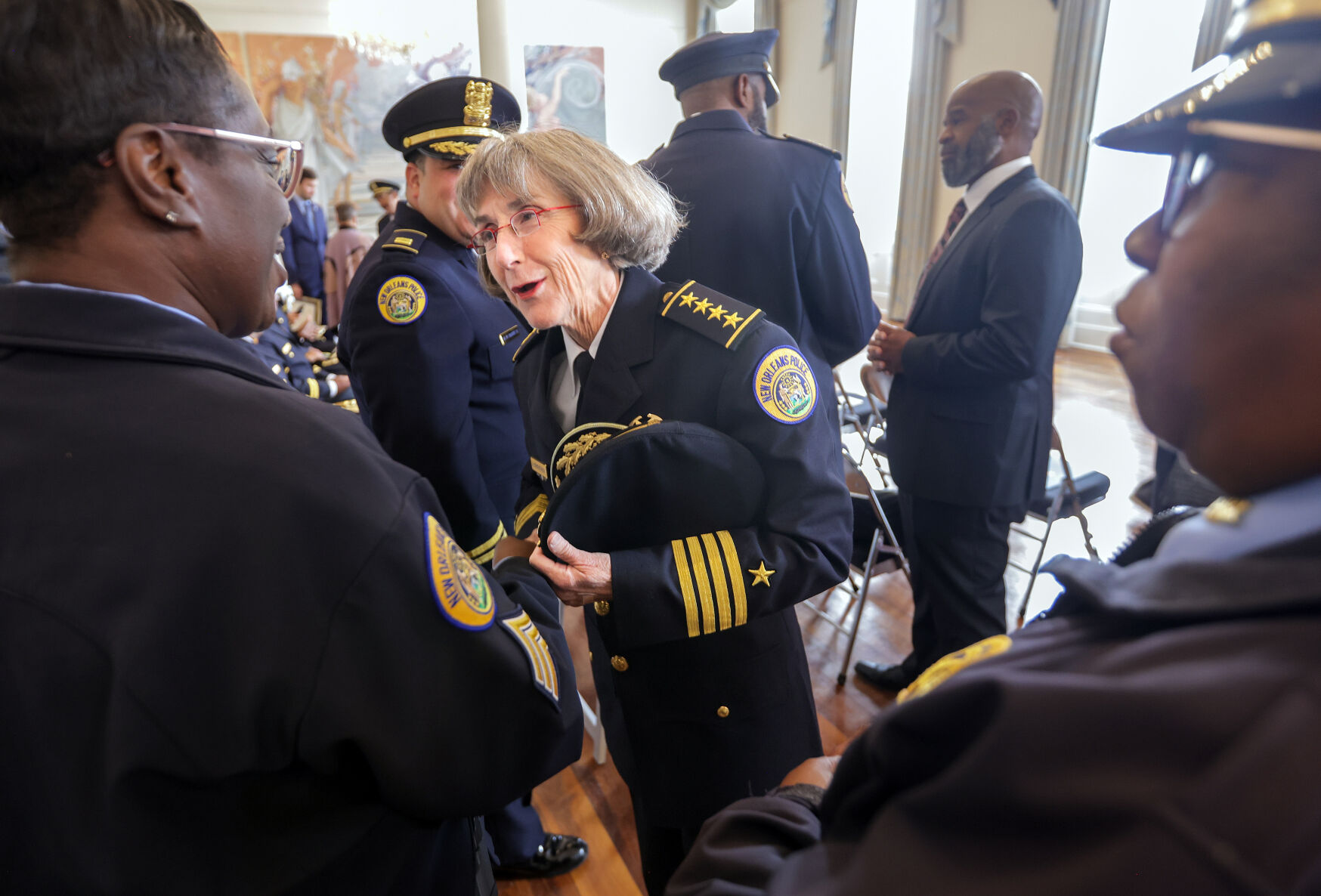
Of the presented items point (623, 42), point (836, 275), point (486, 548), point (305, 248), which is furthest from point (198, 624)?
point (623, 42)

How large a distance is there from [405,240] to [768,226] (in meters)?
1.06

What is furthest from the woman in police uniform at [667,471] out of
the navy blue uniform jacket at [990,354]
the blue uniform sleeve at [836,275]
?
the navy blue uniform jacket at [990,354]

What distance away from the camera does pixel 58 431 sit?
607 mm

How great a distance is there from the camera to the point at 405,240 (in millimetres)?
1961

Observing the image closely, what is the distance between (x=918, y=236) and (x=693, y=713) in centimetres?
842

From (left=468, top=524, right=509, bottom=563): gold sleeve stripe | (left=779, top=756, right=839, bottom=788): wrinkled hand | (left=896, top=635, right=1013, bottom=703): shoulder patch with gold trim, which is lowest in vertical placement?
(left=468, top=524, right=509, bottom=563): gold sleeve stripe

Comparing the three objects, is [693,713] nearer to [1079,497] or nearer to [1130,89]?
[1079,497]

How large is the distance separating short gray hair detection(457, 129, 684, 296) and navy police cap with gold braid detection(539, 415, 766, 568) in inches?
14.5

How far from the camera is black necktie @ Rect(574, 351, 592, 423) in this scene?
1320 mm

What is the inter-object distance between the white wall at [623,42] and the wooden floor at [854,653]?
815 centimetres

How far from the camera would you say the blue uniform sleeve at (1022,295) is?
2047mm

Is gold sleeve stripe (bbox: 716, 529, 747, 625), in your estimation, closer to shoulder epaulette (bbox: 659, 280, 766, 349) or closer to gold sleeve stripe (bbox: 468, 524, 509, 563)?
shoulder epaulette (bbox: 659, 280, 766, 349)

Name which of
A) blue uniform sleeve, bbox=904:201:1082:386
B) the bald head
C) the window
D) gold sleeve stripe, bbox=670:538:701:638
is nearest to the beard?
the bald head

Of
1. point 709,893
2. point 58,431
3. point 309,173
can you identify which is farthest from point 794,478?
point 309,173
